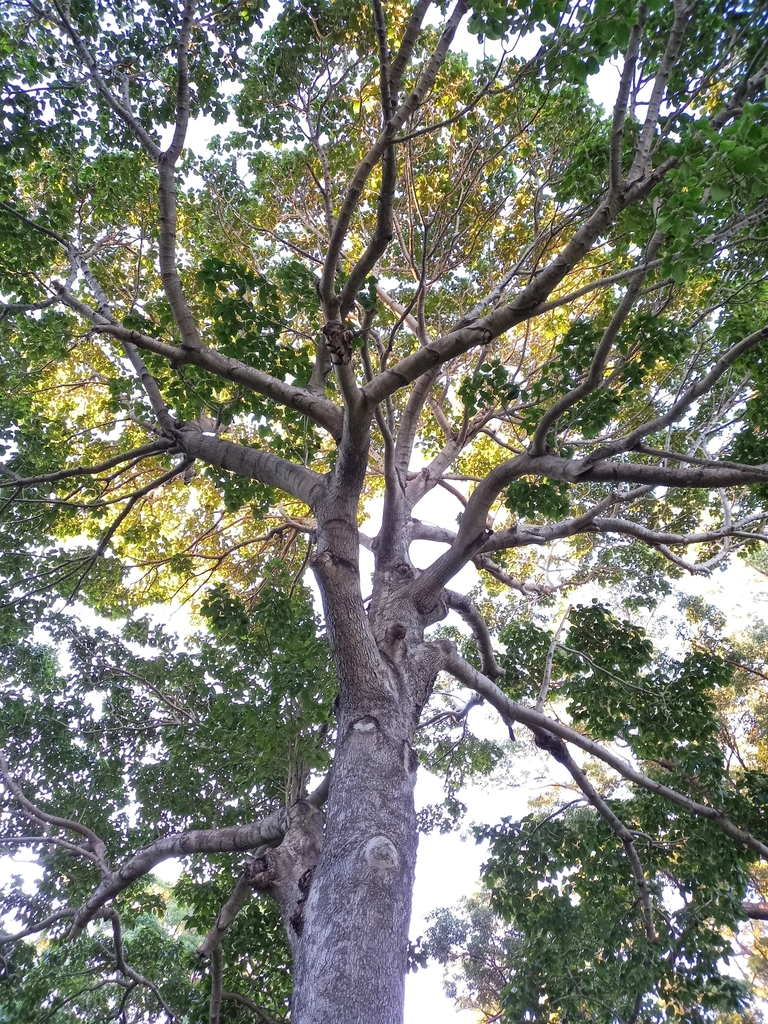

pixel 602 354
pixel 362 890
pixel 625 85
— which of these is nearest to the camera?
pixel 625 85

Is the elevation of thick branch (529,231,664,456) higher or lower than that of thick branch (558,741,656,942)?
higher

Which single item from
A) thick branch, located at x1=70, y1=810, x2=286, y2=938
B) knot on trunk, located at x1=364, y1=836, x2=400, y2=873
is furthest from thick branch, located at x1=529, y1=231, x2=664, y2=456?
thick branch, located at x1=70, y1=810, x2=286, y2=938

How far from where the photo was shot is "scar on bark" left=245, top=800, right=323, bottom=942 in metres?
3.04

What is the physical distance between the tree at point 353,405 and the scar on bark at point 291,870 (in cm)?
2

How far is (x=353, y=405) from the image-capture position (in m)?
3.37

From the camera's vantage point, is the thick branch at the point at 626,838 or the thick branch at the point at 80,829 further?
the thick branch at the point at 626,838

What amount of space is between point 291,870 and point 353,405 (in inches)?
103

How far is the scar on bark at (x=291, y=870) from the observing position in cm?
304

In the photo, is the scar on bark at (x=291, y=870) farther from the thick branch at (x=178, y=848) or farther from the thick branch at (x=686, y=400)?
the thick branch at (x=686, y=400)

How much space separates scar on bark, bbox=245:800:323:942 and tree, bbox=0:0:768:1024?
2 cm

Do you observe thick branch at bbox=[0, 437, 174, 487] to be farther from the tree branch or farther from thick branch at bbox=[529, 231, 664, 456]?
thick branch at bbox=[529, 231, 664, 456]

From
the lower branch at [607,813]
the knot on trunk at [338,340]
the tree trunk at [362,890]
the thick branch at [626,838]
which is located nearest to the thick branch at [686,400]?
the knot on trunk at [338,340]

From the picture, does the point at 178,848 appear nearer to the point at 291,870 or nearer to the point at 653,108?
the point at 291,870

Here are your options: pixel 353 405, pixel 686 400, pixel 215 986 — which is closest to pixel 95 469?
pixel 353 405
